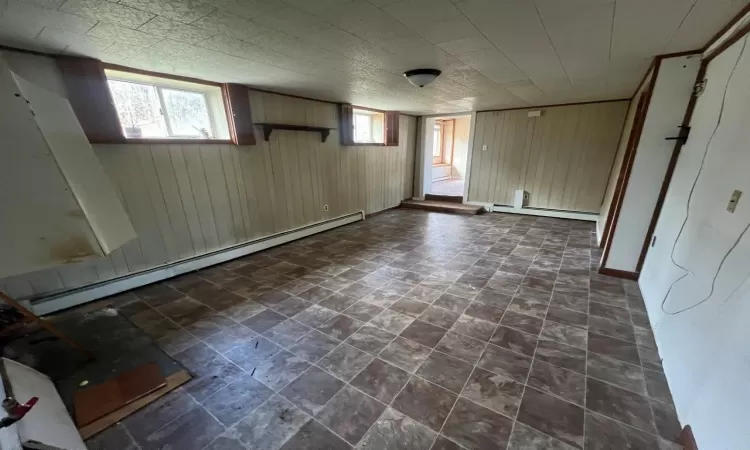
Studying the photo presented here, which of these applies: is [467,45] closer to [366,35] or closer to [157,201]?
[366,35]

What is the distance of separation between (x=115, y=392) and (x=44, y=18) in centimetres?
229

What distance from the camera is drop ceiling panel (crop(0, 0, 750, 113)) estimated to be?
1.54 meters

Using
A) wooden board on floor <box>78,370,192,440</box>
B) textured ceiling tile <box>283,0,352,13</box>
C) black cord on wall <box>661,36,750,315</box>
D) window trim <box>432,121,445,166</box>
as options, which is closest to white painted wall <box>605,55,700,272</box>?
black cord on wall <box>661,36,750,315</box>

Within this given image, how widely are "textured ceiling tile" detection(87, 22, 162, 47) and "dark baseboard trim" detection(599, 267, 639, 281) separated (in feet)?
15.7

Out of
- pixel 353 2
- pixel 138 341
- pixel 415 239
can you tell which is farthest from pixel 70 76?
pixel 415 239

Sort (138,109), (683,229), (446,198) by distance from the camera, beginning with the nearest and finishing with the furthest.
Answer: (683,229) → (138,109) → (446,198)

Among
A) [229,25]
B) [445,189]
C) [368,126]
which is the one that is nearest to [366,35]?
[229,25]

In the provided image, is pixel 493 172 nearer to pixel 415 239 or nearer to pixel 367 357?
pixel 415 239

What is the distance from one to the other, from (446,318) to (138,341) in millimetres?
2486

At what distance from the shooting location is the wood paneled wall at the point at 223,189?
2695 millimetres

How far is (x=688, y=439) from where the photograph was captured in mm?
1290

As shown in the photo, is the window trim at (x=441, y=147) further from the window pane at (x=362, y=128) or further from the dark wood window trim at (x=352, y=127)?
the window pane at (x=362, y=128)

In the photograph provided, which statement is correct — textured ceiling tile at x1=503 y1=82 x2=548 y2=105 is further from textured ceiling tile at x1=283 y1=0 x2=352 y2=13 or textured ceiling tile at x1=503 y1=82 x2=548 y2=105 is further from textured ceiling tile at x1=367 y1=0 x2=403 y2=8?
textured ceiling tile at x1=283 y1=0 x2=352 y2=13

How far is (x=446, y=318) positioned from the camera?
2.36m
